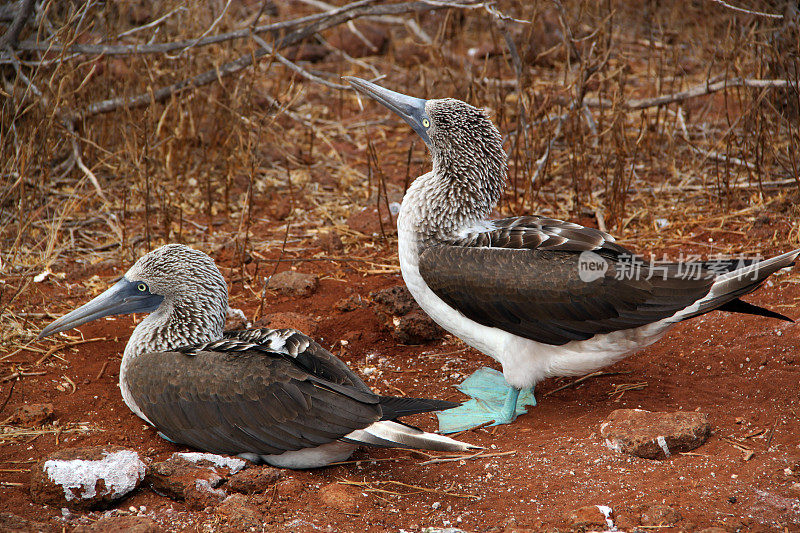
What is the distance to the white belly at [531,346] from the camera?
4.00 m

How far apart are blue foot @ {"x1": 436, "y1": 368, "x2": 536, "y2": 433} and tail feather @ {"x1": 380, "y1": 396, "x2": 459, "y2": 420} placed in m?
0.59

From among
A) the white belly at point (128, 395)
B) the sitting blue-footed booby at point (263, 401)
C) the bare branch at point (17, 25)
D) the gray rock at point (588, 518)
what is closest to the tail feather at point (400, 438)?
the sitting blue-footed booby at point (263, 401)

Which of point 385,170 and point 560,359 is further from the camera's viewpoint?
point 385,170

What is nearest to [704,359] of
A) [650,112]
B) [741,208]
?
[741,208]

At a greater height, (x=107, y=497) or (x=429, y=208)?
(x=429, y=208)

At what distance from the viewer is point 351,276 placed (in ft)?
18.7

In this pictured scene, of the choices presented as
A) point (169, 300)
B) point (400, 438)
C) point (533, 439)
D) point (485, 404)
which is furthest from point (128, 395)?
point (533, 439)

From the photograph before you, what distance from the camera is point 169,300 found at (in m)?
4.24

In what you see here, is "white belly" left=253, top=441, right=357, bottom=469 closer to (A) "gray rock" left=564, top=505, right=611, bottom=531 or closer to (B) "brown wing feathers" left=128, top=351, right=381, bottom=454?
(B) "brown wing feathers" left=128, top=351, right=381, bottom=454

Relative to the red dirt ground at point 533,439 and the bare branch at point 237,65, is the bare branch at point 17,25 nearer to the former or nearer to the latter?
the bare branch at point 237,65

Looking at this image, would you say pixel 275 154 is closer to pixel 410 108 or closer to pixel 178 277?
pixel 410 108

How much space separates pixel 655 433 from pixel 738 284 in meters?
0.87

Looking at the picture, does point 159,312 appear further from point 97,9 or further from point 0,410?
point 97,9

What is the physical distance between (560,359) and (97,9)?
486 centimetres
